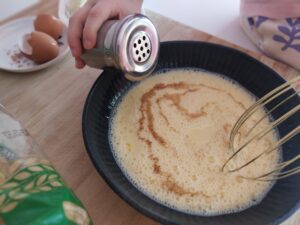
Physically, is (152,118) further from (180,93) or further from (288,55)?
(288,55)

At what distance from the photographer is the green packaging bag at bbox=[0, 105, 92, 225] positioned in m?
0.35

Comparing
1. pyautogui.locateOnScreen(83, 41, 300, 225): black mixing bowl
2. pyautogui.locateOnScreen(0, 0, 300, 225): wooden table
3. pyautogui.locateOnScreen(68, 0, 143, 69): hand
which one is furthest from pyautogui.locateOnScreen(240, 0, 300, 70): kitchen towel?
pyautogui.locateOnScreen(68, 0, 143, 69): hand

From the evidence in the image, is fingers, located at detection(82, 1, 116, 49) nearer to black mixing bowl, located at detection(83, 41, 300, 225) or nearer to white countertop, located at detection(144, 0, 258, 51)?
black mixing bowl, located at detection(83, 41, 300, 225)

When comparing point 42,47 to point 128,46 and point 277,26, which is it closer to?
point 128,46

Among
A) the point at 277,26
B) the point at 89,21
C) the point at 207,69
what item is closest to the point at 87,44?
the point at 89,21

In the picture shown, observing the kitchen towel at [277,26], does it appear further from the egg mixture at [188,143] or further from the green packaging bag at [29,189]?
the green packaging bag at [29,189]

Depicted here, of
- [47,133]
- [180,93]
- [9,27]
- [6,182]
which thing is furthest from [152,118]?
[9,27]

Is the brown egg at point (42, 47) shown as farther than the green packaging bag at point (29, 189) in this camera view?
Yes

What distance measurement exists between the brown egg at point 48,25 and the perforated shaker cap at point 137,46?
30 centimetres

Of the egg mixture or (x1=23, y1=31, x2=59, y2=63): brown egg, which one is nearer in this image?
the egg mixture

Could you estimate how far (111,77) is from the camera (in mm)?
616

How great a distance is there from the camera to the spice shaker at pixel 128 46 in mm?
483

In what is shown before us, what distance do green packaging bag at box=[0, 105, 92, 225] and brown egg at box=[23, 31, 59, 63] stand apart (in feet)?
0.80

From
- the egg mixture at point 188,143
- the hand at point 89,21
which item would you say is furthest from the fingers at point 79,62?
the egg mixture at point 188,143
